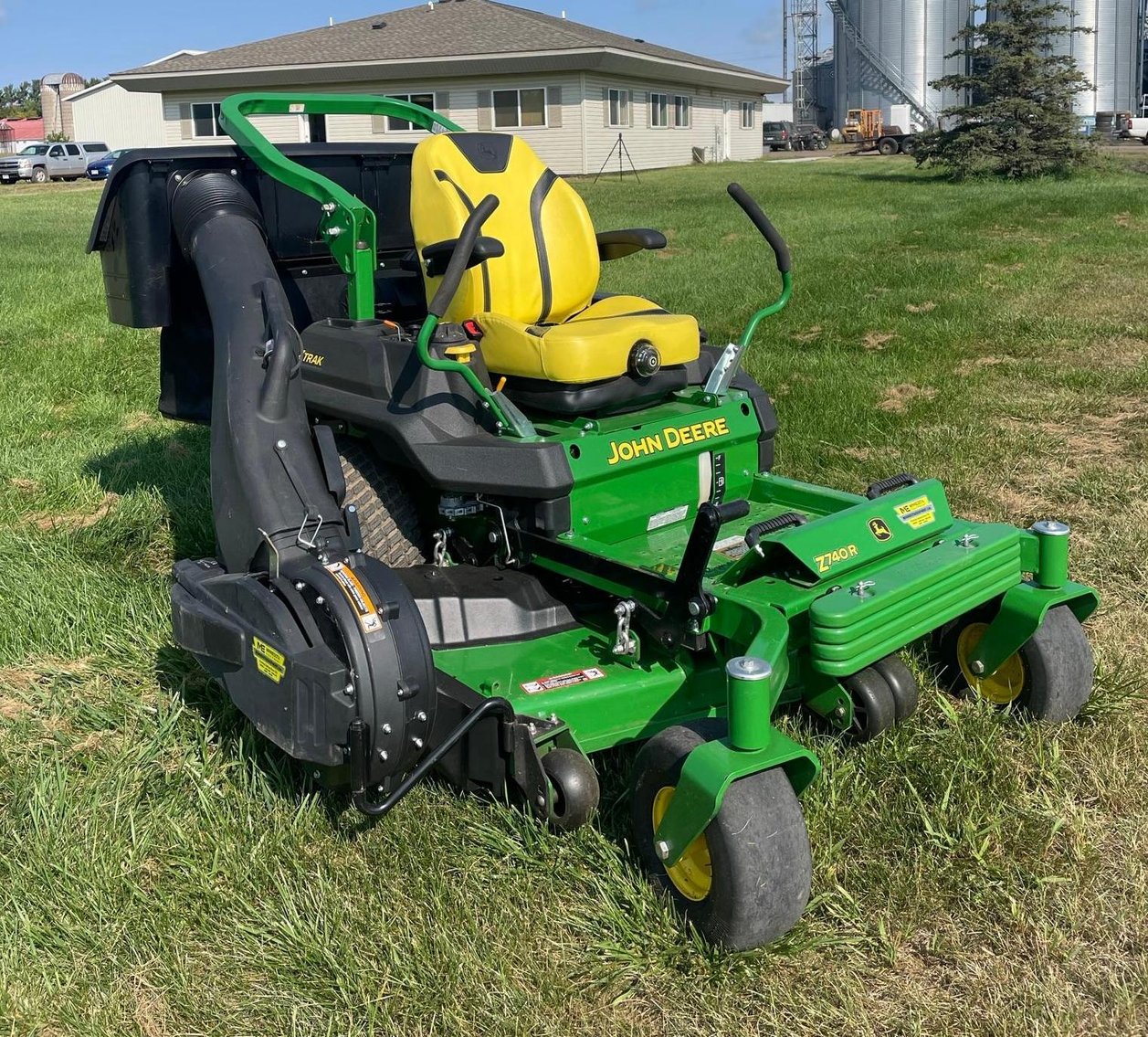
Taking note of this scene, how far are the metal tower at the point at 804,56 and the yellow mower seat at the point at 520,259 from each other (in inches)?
2365

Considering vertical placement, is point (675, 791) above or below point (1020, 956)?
above

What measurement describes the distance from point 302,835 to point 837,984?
4.34 feet

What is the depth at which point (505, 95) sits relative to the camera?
28.3 meters

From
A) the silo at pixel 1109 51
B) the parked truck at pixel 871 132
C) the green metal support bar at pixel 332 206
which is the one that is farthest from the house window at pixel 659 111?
the green metal support bar at pixel 332 206

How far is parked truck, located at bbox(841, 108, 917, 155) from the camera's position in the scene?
1471 inches

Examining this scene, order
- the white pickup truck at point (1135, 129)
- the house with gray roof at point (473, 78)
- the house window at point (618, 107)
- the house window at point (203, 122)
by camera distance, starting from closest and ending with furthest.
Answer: the house with gray roof at point (473, 78) → the house window at point (618, 107) → the house window at point (203, 122) → the white pickup truck at point (1135, 129)

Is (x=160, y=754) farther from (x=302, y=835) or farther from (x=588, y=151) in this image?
(x=588, y=151)

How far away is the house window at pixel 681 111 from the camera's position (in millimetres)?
33281

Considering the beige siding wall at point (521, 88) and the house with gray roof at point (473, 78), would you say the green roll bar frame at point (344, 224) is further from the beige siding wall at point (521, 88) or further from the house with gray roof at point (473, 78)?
the beige siding wall at point (521, 88)

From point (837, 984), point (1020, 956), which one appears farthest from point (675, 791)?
point (1020, 956)

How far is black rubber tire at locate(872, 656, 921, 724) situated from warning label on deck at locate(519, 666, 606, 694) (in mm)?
740

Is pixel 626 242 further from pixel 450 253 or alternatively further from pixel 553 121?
pixel 553 121

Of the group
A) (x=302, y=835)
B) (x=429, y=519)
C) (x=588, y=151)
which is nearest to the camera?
(x=302, y=835)

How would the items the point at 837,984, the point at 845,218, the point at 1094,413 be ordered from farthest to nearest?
1. the point at 845,218
2. the point at 1094,413
3. the point at 837,984
